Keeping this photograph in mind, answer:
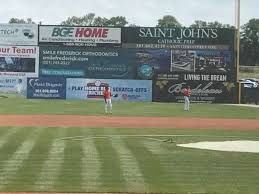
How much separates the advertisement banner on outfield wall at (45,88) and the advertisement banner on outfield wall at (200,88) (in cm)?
782

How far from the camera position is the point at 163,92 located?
2089 inches

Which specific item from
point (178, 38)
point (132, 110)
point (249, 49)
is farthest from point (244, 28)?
point (132, 110)

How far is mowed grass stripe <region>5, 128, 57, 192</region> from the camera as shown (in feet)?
38.0

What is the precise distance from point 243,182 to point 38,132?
1151cm

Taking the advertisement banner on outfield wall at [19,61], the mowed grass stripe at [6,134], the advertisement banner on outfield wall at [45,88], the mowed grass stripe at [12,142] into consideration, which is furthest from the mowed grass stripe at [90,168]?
the advertisement banner on outfield wall at [19,61]

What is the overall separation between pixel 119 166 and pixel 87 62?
131ft

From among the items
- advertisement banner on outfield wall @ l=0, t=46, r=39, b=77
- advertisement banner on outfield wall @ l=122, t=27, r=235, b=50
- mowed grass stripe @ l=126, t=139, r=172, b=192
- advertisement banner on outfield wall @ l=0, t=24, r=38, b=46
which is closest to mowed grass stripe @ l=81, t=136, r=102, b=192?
mowed grass stripe @ l=126, t=139, r=172, b=192

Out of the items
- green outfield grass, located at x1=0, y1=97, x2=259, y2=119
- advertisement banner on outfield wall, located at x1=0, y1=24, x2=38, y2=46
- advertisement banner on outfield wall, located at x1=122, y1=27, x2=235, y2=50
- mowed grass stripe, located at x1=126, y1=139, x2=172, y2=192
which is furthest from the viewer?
advertisement banner on outfield wall, located at x1=0, y1=24, x2=38, y2=46

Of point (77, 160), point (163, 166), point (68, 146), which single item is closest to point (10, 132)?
point (68, 146)

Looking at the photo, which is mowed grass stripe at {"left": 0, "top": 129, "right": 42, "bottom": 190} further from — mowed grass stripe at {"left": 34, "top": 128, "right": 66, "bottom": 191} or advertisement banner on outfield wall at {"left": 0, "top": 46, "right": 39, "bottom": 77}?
advertisement banner on outfield wall at {"left": 0, "top": 46, "right": 39, "bottom": 77}

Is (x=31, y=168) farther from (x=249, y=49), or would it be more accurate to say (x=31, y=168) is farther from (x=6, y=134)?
(x=249, y=49)

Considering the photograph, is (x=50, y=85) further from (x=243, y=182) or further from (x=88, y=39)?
(x=243, y=182)

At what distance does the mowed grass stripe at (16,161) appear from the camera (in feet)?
40.9

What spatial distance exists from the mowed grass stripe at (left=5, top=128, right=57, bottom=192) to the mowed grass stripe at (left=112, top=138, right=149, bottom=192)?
5.83ft
